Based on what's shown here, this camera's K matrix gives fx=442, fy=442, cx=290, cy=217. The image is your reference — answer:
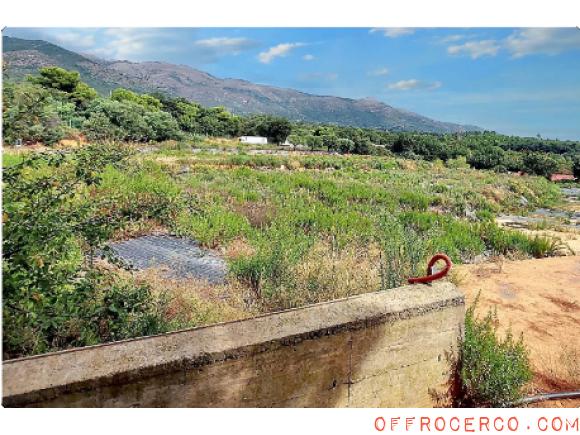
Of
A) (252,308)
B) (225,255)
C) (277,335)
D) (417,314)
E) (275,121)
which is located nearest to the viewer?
(277,335)

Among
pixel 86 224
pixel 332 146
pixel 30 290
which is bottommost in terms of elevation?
pixel 332 146

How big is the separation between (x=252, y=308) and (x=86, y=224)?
6.38ft

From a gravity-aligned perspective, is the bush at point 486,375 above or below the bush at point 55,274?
below

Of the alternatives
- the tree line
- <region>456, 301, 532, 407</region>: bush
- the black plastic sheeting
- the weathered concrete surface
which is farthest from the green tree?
the weathered concrete surface

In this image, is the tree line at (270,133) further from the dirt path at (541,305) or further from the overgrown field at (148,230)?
the dirt path at (541,305)

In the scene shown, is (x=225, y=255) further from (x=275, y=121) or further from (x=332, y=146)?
(x=275, y=121)

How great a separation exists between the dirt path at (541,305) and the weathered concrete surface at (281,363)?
139cm

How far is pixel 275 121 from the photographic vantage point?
179 feet

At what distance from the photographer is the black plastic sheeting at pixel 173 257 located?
591 centimetres

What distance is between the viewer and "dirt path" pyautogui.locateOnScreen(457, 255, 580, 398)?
383cm

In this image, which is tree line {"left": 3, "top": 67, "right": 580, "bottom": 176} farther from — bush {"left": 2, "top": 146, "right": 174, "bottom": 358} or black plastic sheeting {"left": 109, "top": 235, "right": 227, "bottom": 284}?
bush {"left": 2, "top": 146, "right": 174, "bottom": 358}

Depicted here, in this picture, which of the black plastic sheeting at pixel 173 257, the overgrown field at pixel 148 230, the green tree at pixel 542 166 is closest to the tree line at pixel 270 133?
the green tree at pixel 542 166

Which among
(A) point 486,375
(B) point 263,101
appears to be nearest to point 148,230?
(A) point 486,375

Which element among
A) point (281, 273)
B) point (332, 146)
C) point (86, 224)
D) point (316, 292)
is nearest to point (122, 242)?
point (281, 273)
